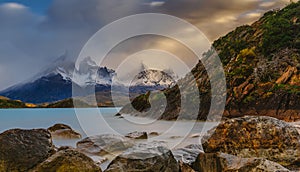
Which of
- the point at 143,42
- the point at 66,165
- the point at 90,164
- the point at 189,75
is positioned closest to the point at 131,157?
the point at 90,164

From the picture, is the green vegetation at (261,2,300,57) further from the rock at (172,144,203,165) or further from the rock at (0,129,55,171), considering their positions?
the rock at (0,129,55,171)

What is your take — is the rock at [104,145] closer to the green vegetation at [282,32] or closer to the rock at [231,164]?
the rock at [231,164]

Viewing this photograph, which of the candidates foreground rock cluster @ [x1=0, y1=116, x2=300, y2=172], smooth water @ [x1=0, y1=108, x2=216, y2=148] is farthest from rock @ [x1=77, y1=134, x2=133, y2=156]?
foreground rock cluster @ [x1=0, y1=116, x2=300, y2=172]

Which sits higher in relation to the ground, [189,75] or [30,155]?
[189,75]

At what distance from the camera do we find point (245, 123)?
8.16m

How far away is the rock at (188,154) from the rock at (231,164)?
44 cm

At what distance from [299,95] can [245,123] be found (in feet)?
66.5

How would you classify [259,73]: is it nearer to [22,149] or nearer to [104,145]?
[104,145]

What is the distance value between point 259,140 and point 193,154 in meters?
1.98

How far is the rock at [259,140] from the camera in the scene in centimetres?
756

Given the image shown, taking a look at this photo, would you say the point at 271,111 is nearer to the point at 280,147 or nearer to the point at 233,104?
the point at 233,104

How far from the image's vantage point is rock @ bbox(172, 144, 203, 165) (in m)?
7.99

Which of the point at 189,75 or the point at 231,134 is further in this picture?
the point at 189,75

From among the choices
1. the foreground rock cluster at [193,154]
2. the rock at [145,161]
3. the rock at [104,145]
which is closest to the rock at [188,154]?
the foreground rock cluster at [193,154]
